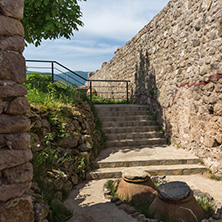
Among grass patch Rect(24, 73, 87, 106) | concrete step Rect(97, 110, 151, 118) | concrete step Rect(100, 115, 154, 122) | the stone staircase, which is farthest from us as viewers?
concrete step Rect(97, 110, 151, 118)

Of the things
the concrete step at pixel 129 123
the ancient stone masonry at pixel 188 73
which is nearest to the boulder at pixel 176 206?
the ancient stone masonry at pixel 188 73

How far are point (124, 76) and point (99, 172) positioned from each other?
6.96m

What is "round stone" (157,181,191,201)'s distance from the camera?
9.13 ft

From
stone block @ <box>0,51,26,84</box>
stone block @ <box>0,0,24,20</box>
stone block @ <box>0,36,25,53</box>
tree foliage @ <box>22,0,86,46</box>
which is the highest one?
tree foliage @ <box>22,0,86,46</box>

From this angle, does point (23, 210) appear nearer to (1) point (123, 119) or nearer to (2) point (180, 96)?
(2) point (180, 96)

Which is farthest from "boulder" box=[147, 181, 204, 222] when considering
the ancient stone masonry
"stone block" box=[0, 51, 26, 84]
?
"stone block" box=[0, 51, 26, 84]

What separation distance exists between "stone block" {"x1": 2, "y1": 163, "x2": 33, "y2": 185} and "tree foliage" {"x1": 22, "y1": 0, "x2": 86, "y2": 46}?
14.2ft

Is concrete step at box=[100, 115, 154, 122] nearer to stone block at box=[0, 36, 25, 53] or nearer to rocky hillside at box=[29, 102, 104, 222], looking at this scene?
rocky hillside at box=[29, 102, 104, 222]

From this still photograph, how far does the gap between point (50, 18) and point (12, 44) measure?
13.7 ft

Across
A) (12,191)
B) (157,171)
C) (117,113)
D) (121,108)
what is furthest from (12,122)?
(121,108)

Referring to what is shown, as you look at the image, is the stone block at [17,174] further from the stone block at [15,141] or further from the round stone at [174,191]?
the round stone at [174,191]

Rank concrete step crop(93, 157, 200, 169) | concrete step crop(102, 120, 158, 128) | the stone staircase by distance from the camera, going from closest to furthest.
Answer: the stone staircase
concrete step crop(93, 157, 200, 169)
concrete step crop(102, 120, 158, 128)

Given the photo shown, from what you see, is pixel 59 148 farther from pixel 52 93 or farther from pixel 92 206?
pixel 52 93

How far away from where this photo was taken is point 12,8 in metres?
1.84
